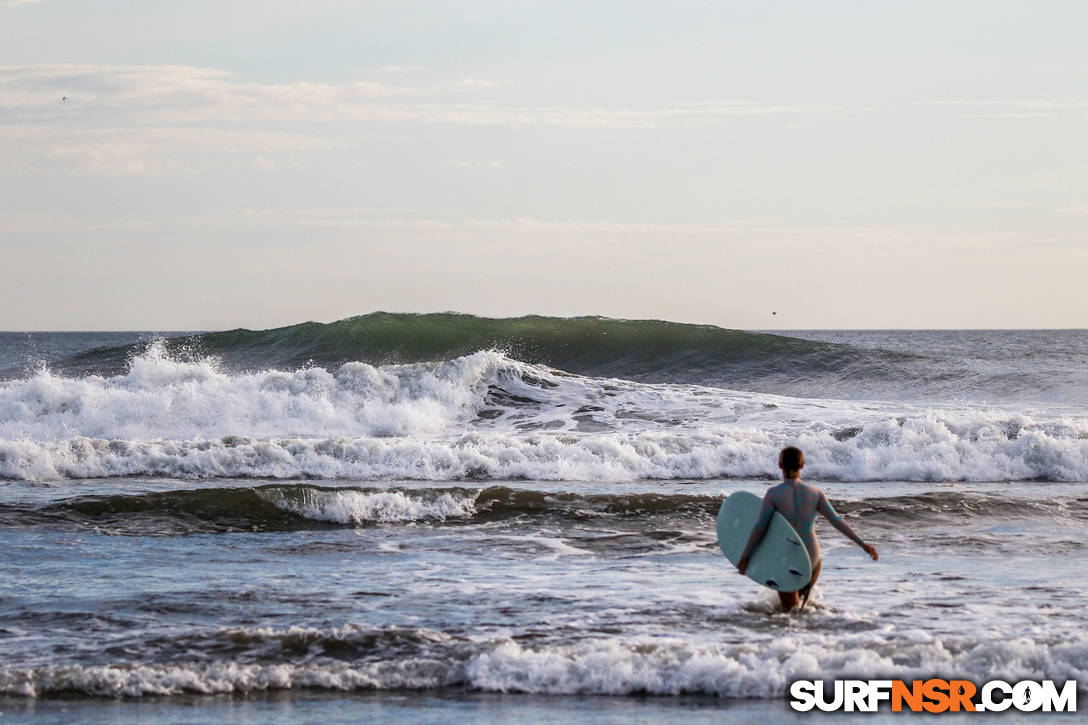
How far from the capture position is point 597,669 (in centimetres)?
691

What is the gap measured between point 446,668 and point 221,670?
1.34m

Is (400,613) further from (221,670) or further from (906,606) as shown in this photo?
(906,606)

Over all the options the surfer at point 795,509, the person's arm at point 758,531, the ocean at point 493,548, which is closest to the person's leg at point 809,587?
the surfer at point 795,509

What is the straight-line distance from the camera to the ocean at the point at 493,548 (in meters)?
6.83

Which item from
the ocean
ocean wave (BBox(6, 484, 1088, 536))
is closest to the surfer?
the ocean

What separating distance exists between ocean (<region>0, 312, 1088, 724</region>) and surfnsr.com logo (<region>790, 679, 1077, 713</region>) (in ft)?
0.40

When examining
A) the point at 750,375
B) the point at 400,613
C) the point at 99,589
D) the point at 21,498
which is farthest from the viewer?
the point at 750,375

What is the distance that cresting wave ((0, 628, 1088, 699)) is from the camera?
6746 mm

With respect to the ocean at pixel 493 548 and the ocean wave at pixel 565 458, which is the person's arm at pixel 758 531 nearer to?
the ocean at pixel 493 548

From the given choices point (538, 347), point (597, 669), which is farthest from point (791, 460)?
point (538, 347)

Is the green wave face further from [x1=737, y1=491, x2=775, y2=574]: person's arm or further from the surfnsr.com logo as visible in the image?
the surfnsr.com logo

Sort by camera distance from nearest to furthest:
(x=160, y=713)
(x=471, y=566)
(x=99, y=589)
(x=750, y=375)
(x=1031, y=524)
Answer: (x=160, y=713)
(x=99, y=589)
(x=471, y=566)
(x=1031, y=524)
(x=750, y=375)

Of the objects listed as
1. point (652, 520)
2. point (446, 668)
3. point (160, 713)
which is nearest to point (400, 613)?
point (446, 668)

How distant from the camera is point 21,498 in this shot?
44.4 ft
